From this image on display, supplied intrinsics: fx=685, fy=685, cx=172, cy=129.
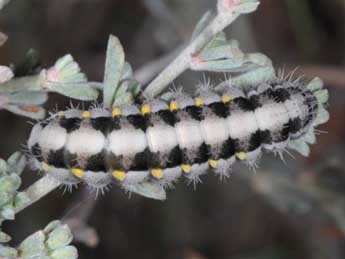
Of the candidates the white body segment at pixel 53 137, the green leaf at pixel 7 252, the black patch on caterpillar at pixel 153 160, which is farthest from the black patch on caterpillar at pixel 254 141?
the green leaf at pixel 7 252

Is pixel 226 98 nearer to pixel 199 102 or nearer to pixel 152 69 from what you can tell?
pixel 199 102

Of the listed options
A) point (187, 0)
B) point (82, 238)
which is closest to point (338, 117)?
point (187, 0)

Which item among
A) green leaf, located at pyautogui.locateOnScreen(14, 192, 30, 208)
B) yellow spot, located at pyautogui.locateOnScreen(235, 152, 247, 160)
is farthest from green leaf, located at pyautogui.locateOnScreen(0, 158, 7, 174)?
yellow spot, located at pyautogui.locateOnScreen(235, 152, 247, 160)

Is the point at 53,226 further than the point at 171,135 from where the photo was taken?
No

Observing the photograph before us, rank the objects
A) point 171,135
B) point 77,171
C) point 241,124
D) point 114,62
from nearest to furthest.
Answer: point 114,62 < point 77,171 < point 171,135 < point 241,124

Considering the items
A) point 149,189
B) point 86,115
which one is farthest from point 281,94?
point 86,115

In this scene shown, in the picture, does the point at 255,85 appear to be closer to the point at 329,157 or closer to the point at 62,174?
the point at 62,174
